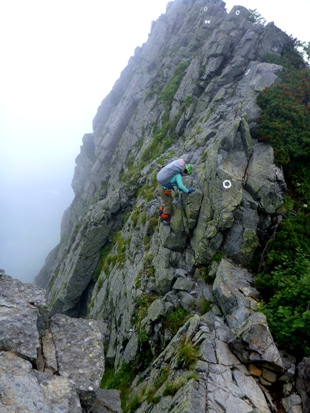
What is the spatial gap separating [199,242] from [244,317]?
4.65 m

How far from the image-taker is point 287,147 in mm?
16219

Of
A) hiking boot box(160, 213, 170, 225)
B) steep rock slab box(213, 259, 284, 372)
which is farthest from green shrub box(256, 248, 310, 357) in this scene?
hiking boot box(160, 213, 170, 225)

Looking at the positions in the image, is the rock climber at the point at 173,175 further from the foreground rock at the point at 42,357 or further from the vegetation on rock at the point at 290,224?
the foreground rock at the point at 42,357

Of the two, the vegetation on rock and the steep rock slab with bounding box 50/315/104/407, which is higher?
the vegetation on rock

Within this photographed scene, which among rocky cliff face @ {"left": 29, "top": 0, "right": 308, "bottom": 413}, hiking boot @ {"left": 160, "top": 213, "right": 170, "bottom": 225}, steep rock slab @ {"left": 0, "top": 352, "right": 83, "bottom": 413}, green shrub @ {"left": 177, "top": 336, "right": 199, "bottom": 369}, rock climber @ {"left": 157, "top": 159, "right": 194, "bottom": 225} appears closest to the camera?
steep rock slab @ {"left": 0, "top": 352, "right": 83, "bottom": 413}

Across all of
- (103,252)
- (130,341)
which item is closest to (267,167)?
(130,341)

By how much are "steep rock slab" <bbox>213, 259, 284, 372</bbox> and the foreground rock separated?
4999mm

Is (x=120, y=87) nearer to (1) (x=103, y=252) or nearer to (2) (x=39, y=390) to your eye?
(1) (x=103, y=252)

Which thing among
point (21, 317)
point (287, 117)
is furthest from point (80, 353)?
point (287, 117)

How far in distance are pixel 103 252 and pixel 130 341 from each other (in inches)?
479

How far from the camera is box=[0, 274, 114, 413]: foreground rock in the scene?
20.4ft

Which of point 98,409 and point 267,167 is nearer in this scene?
point 98,409

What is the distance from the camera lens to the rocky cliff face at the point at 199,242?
958 centimetres

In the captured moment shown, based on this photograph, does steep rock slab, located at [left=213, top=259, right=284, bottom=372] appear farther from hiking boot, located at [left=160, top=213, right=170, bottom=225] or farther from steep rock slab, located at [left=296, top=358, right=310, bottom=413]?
hiking boot, located at [left=160, top=213, right=170, bottom=225]
